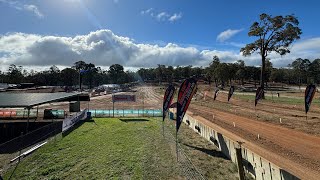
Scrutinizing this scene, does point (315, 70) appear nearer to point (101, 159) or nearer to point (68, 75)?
point (68, 75)

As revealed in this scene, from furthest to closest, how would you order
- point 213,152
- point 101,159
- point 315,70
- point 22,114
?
point 315,70, point 22,114, point 213,152, point 101,159

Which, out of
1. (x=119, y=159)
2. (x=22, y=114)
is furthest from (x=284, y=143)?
(x=22, y=114)

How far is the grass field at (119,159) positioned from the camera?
16297 millimetres

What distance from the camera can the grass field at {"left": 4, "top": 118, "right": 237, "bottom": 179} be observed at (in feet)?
53.5

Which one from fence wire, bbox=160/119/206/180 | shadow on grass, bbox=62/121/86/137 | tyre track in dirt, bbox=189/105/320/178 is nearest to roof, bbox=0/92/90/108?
shadow on grass, bbox=62/121/86/137

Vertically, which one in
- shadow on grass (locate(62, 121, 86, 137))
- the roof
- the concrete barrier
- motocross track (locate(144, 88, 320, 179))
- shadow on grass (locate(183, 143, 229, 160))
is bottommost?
shadow on grass (locate(62, 121, 86, 137))

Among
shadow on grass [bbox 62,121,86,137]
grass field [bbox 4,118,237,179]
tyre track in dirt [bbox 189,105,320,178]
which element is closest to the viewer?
grass field [bbox 4,118,237,179]

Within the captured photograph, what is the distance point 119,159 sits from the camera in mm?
19000

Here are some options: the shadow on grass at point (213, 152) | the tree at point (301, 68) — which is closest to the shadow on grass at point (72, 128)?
the shadow on grass at point (213, 152)

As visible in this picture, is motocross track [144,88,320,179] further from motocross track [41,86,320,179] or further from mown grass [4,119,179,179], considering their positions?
mown grass [4,119,179,179]

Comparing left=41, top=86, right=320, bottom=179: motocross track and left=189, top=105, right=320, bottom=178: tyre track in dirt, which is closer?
left=41, top=86, right=320, bottom=179: motocross track

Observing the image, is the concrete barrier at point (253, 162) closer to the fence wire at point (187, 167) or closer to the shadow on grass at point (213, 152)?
the shadow on grass at point (213, 152)

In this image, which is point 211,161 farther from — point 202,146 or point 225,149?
point 202,146

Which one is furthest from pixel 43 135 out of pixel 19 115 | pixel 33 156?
pixel 19 115
